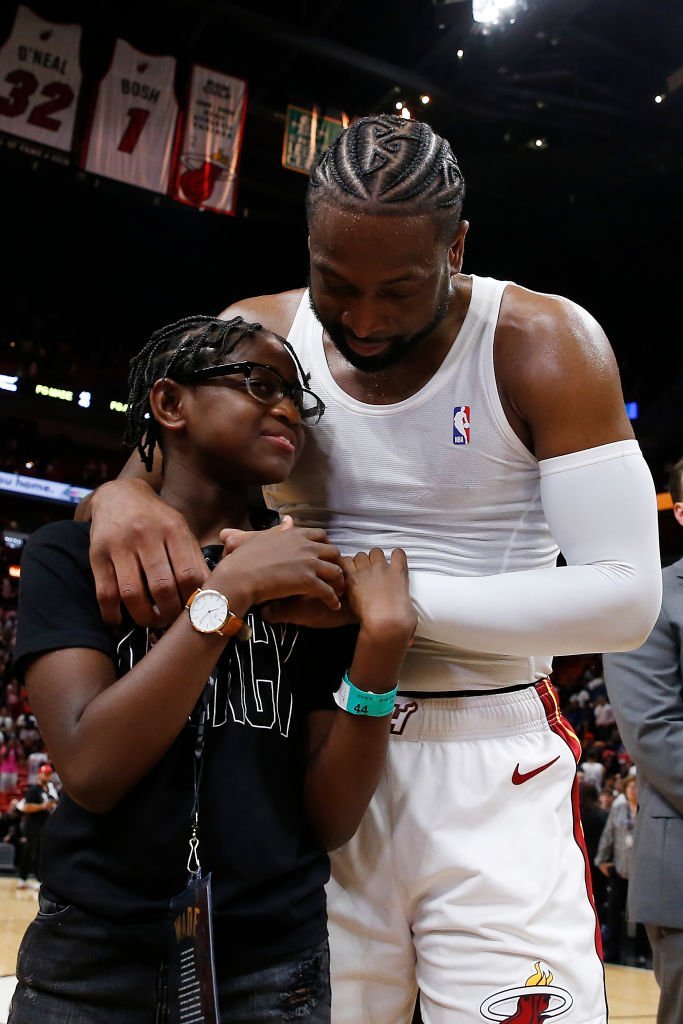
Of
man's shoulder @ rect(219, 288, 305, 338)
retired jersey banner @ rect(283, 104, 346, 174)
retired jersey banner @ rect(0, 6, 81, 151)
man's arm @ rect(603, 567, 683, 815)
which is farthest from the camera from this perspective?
retired jersey banner @ rect(283, 104, 346, 174)

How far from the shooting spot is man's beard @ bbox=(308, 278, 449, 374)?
1.59 metres

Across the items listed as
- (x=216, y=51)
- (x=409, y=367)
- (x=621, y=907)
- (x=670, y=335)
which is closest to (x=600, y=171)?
(x=670, y=335)

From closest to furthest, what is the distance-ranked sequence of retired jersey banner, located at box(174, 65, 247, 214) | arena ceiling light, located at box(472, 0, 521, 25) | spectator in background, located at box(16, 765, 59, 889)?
arena ceiling light, located at box(472, 0, 521, 25) < retired jersey banner, located at box(174, 65, 247, 214) < spectator in background, located at box(16, 765, 59, 889)

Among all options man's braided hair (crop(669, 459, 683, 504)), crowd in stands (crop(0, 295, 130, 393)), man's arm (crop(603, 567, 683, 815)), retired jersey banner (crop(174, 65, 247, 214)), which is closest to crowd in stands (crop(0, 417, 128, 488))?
crowd in stands (crop(0, 295, 130, 393))

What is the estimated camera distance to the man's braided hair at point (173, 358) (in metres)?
1.71

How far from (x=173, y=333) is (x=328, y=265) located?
416mm

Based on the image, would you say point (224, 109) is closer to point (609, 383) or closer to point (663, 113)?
point (663, 113)

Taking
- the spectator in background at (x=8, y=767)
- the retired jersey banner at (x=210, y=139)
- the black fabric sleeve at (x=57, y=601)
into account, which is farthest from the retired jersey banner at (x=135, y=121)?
the spectator in background at (x=8, y=767)

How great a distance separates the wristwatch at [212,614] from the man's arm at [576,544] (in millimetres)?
322

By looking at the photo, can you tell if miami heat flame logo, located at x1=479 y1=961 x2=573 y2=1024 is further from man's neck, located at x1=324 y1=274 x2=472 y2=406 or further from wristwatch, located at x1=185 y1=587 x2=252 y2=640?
man's neck, located at x1=324 y1=274 x2=472 y2=406

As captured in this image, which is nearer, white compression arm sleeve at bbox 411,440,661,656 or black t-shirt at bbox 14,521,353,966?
black t-shirt at bbox 14,521,353,966

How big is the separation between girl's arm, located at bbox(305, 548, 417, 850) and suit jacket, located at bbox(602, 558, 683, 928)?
1429 mm

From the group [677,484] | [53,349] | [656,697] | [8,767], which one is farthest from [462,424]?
[53,349]

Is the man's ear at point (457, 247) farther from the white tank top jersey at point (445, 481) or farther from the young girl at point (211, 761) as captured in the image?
the young girl at point (211, 761)
